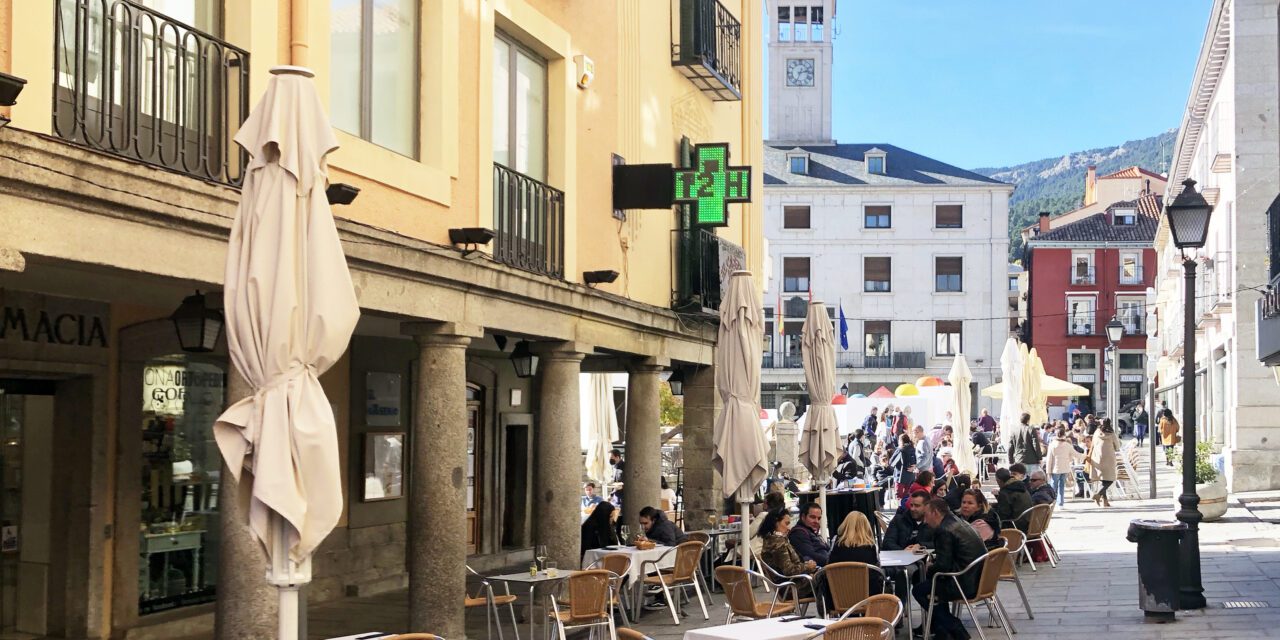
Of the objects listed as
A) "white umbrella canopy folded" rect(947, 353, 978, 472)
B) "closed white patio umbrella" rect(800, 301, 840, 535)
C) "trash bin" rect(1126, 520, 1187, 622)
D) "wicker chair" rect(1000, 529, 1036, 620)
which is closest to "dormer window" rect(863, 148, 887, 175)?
"white umbrella canopy folded" rect(947, 353, 978, 472)

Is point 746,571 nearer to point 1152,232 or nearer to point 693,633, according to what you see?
point 693,633

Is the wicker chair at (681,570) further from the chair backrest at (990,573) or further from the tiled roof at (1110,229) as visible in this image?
the tiled roof at (1110,229)

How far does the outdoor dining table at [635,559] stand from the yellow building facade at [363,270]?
0.65 m

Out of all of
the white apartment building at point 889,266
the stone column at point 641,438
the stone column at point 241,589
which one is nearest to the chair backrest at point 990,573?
the stone column at point 241,589

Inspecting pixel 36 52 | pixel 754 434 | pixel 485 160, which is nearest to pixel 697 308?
pixel 754 434

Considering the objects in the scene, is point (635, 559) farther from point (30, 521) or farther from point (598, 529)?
point (30, 521)

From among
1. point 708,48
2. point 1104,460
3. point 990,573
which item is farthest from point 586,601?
point 1104,460

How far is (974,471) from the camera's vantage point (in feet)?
99.1

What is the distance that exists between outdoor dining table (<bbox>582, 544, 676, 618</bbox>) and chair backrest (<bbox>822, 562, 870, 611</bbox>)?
2.91 meters

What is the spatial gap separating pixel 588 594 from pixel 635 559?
2393 millimetres

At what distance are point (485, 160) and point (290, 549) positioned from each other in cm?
726

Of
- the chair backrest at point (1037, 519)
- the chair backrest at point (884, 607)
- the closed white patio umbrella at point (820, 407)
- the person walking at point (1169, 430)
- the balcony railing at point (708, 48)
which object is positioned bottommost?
the chair backrest at point (1037, 519)

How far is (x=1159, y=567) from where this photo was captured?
45.5 feet

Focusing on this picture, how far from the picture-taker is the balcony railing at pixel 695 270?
808 inches
